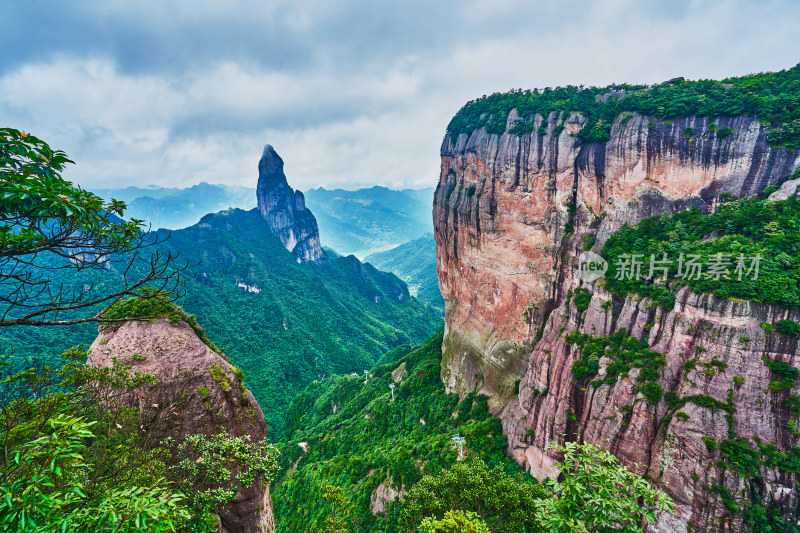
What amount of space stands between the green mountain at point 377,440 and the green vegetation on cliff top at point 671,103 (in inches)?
1115

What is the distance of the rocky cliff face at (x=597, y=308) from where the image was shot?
656 inches

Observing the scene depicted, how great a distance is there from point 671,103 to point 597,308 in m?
16.8

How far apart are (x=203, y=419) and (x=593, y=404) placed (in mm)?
22313

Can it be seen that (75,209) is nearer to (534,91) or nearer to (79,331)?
(534,91)

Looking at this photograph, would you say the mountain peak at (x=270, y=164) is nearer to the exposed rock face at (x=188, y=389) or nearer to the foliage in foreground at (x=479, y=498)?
the exposed rock face at (x=188, y=389)

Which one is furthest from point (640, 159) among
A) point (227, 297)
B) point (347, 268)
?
point (347, 268)

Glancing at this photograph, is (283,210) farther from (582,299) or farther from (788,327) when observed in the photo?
(788,327)

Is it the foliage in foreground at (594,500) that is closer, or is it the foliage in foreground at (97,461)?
the foliage in foreground at (97,461)

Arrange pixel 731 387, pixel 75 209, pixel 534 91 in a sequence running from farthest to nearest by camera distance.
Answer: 1. pixel 534 91
2. pixel 731 387
3. pixel 75 209

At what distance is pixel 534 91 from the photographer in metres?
37.4

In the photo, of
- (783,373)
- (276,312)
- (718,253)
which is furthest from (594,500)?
(276,312)

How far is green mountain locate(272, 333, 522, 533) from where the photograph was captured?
2808 cm

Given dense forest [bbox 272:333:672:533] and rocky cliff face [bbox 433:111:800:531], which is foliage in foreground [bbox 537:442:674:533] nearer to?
dense forest [bbox 272:333:672:533]

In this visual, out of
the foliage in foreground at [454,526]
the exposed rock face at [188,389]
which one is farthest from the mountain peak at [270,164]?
the foliage in foreground at [454,526]
